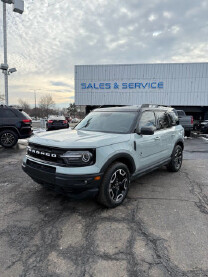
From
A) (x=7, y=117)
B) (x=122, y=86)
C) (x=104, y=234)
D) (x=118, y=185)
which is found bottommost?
(x=104, y=234)

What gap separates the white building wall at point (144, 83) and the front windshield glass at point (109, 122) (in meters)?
19.1

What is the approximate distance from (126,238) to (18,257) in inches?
52.8

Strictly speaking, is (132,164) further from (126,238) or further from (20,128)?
(20,128)

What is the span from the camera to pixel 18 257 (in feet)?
6.69

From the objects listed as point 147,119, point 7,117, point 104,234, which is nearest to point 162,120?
point 147,119

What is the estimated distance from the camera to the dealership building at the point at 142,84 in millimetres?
22125

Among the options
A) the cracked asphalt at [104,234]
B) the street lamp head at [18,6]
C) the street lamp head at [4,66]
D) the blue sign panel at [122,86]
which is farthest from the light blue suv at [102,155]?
the blue sign panel at [122,86]

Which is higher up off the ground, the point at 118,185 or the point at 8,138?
the point at 8,138

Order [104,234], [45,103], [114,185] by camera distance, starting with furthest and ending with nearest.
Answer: [45,103] → [114,185] → [104,234]

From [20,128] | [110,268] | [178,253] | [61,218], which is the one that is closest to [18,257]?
[61,218]

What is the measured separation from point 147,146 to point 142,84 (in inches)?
806

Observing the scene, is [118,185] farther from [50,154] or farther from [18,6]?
[18,6]

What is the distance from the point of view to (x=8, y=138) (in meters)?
7.77

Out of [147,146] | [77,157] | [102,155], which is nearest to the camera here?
[77,157]
